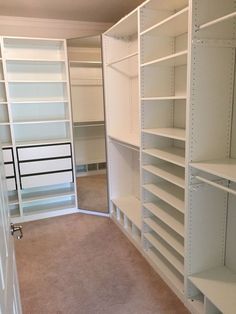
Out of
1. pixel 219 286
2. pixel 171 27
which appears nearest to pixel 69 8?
pixel 171 27

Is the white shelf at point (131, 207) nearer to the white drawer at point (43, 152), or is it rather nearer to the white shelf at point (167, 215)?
the white shelf at point (167, 215)

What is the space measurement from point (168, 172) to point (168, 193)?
176 millimetres

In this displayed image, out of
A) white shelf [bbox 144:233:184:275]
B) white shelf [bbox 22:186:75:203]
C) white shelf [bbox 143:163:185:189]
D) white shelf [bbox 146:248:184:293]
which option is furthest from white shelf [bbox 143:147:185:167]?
white shelf [bbox 22:186:75:203]

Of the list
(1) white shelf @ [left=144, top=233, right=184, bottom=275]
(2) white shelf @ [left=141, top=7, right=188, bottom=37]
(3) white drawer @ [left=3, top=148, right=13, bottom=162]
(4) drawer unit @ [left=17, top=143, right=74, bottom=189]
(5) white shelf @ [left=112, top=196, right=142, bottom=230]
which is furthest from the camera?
(4) drawer unit @ [left=17, top=143, right=74, bottom=189]

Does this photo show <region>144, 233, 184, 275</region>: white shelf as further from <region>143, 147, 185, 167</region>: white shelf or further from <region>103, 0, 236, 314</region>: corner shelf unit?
<region>143, 147, 185, 167</region>: white shelf

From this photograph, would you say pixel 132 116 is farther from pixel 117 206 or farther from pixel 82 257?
pixel 82 257

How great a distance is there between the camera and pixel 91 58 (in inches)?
121

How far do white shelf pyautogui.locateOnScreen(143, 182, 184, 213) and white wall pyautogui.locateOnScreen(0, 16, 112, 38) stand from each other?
7.70 feet

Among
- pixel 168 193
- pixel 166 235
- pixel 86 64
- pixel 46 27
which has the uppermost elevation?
pixel 46 27

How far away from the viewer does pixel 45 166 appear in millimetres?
3219

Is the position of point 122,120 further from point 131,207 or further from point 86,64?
point 131,207

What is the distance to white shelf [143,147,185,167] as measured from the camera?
188 centimetres

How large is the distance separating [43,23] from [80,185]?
2121mm

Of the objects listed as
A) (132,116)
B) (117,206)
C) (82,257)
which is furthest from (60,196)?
(132,116)
